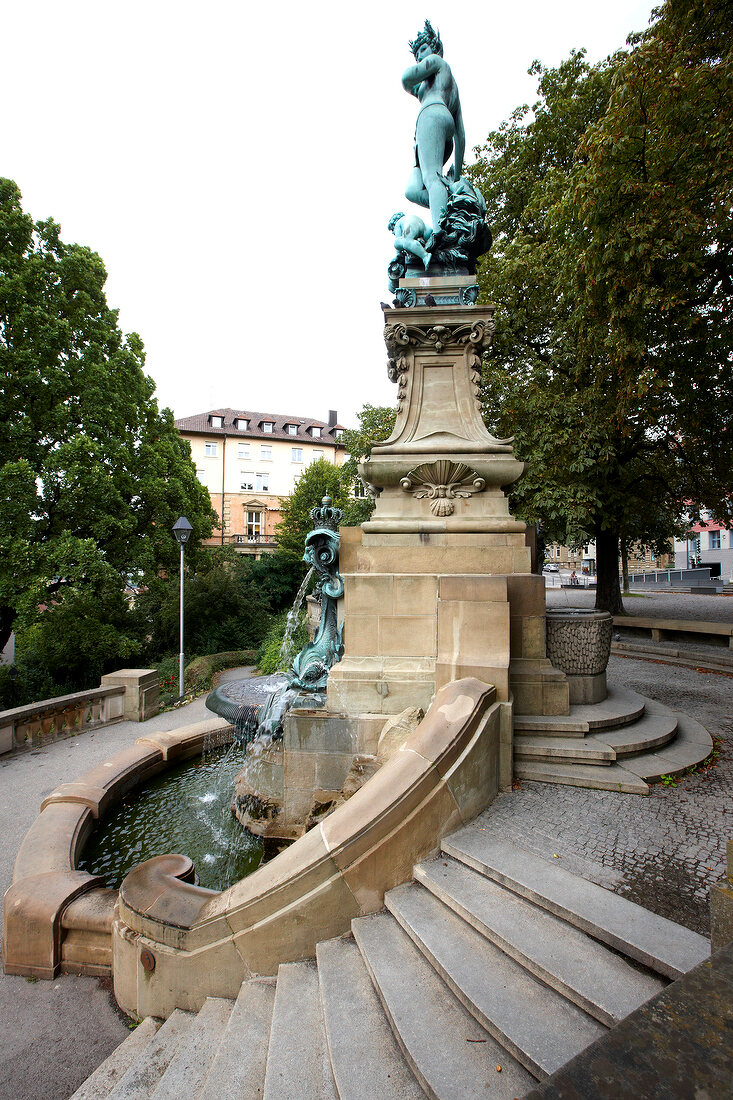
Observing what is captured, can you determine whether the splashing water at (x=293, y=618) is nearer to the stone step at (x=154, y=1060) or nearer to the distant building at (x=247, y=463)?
the stone step at (x=154, y=1060)

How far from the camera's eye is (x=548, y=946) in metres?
2.35

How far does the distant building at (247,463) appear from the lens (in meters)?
50.5

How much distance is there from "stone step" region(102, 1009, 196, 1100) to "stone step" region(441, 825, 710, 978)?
1.81 metres

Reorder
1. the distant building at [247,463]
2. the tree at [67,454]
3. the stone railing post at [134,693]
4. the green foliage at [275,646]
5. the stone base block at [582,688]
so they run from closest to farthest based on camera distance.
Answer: the stone base block at [582,688] → the stone railing post at [134,693] → the green foliage at [275,646] → the tree at [67,454] → the distant building at [247,463]

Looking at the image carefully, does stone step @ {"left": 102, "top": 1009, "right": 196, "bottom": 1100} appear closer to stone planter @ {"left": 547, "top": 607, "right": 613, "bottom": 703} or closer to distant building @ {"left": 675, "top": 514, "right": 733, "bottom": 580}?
stone planter @ {"left": 547, "top": 607, "right": 613, "bottom": 703}

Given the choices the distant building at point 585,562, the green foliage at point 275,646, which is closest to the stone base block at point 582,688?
the green foliage at point 275,646

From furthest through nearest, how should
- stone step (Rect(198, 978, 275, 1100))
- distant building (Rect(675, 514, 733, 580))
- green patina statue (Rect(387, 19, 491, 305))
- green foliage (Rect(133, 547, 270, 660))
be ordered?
distant building (Rect(675, 514, 733, 580))
green foliage (Rect(133, 547, 270, 660))
green patina statue (Rect(387, 19, 491, 305))
stone step (Rect(198, 978, 275, 1100))

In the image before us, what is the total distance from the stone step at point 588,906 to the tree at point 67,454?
13.0 metres

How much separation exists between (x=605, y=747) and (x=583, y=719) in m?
0.36

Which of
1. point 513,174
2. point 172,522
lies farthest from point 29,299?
point 513,174

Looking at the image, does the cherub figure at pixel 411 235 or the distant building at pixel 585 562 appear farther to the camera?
the distant building at pixel 585 562

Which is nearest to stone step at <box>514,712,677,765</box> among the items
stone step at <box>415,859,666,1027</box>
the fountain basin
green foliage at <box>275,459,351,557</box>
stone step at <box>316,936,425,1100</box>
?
stone step at <box>415,859,666,1027</box>

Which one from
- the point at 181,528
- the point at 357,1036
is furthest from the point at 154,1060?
the point at 181,528

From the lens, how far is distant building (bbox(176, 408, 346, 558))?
166 ft
